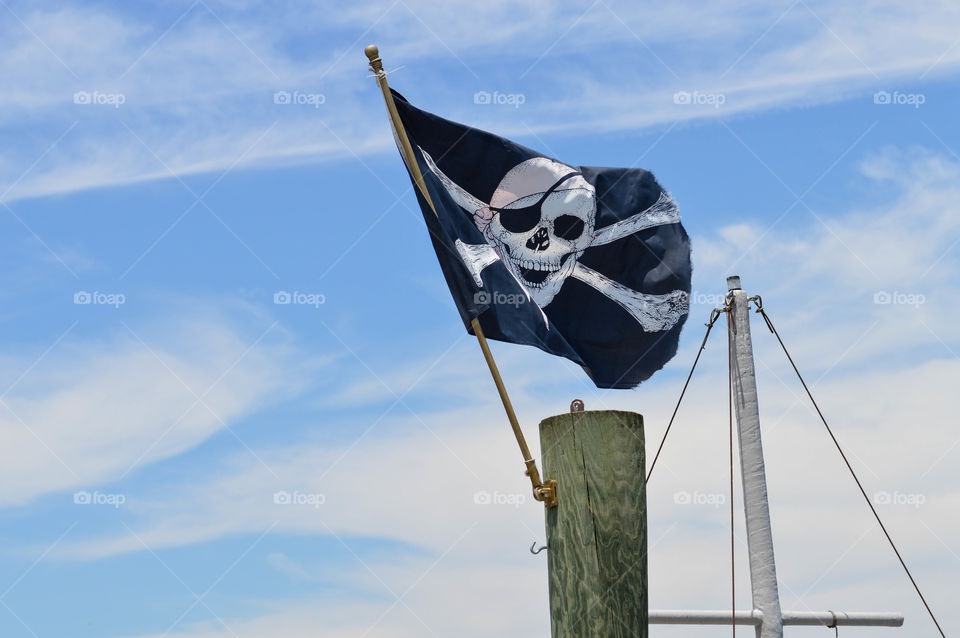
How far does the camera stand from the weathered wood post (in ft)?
14.5

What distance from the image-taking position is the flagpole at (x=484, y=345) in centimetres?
482

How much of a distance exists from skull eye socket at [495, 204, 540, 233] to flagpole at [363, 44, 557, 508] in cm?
127

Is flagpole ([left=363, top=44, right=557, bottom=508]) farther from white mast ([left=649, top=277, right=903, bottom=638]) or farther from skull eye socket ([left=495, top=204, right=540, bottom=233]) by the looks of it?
white mast ([left=649, top=277, right=903, bottom=638])

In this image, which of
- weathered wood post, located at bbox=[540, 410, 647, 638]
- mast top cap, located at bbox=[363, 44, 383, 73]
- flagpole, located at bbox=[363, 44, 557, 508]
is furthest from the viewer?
mast top cap, located at bbox=[363, 44, 383, 73]

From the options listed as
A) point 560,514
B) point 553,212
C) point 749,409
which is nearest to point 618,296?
point 553,212

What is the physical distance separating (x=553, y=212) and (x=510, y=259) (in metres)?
0.73

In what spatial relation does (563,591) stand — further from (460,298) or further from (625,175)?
(625,175)

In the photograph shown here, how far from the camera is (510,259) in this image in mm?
8523

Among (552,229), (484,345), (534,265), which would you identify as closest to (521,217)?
(552,229)

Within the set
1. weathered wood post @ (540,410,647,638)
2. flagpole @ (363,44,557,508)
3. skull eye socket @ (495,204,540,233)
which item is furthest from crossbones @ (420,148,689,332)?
weathered wood post @ (540,410,647,638)

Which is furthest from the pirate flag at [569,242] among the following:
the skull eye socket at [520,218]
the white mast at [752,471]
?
the white mast at [752,471]

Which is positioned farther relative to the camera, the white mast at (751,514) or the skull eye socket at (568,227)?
the skull eye socket at (568,227)

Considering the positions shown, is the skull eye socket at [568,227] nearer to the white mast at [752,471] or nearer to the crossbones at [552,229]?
the crossbones at [552,229]

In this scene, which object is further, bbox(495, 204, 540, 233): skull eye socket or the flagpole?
bbox(495, 204, 540, 233): skull eye socket
